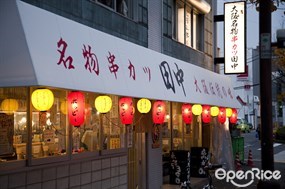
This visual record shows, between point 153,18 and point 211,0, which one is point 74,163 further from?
point 211,0

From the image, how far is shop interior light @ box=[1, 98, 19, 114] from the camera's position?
25.2ft

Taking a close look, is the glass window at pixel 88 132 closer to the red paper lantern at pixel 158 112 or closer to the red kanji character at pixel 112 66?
the red kanji character at pixel 112 66

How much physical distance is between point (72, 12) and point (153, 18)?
494cm

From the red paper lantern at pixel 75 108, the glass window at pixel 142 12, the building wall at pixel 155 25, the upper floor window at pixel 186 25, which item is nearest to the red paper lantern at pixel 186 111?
the building wall at pixel 155 25

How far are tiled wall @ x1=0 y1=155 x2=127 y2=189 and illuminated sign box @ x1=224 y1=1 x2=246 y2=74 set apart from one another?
8.25 m

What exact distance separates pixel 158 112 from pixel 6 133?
5421 mm

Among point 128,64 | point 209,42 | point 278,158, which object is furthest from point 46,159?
point 278,158

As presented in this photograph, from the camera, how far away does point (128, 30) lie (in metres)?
11.9

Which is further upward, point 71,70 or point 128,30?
point 128,30

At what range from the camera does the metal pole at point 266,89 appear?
10812 mm

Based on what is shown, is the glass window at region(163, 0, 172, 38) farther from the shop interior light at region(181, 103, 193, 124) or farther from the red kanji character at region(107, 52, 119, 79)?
the red kanji character at region(107, 52, 119, 79)

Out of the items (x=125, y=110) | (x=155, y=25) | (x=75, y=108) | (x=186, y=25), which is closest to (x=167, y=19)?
(x=155, y=25)

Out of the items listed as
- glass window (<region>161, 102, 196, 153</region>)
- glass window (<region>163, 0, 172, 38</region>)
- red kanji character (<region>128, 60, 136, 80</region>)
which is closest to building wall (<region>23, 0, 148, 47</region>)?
red kanji character (<region>128, 60, 136, 80</region>)

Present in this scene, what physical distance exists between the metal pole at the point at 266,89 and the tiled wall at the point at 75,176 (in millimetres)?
3757
